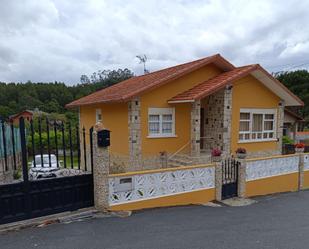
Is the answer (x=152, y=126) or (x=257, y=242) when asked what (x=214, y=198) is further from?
(x=152, y=126)

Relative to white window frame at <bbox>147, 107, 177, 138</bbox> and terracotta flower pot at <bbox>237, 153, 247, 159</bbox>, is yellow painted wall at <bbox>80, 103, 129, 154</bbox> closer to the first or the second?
white window frame at <bbox>147, 107, 177, 138</bbox>

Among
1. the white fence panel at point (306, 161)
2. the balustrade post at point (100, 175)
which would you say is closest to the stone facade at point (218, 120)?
the white fence panel at point (306, 161)

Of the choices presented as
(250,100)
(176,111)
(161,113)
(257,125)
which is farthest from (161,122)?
(257,125)

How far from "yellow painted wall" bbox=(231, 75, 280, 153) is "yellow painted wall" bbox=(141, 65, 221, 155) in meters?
2.02

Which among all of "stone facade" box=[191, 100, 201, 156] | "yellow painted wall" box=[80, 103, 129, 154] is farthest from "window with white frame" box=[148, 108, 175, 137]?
"yellow painted wall" box=[80, 103, 129, 154]

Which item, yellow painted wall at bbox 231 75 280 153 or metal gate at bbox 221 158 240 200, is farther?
yellow painted wall at bbox 231 75 280 153

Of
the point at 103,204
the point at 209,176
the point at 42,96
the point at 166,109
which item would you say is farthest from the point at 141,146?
the point at 42,96

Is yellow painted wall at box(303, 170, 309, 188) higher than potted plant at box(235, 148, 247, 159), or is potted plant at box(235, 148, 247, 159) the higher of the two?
potted plant at box(235, 148, 247, 159)

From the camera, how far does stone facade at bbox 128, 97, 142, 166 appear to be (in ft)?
38.7

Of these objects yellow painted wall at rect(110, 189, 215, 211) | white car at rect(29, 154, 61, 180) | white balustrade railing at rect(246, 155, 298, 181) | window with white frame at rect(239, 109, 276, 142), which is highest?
window with white frame at rect(239, 109, 276, 142)

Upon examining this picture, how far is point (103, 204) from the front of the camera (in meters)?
6.55

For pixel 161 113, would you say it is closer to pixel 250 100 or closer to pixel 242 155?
pixel 242 155

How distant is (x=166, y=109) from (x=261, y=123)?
618 cm

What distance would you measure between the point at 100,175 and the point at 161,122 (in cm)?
654
